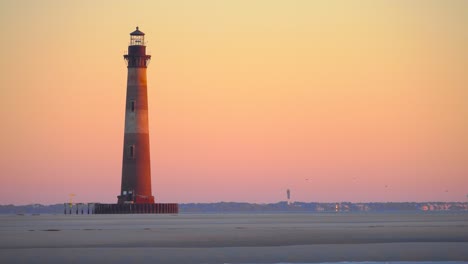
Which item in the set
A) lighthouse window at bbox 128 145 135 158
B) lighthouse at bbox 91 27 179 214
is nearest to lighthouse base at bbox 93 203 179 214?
lighthouse at bbox 91 27 179 214

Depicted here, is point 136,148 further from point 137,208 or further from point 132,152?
point 137,208

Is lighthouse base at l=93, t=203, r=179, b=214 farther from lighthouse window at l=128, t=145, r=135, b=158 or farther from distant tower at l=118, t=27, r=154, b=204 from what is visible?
lighthouse window at l=128, t=145, r=135, b=158

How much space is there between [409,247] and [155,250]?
917cm

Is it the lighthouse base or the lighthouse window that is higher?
the lighthouse window

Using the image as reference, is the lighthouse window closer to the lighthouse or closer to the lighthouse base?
the lighthouse

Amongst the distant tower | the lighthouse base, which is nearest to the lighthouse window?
the distant tower

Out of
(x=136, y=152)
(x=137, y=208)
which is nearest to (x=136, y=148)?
(x=136, y=152)

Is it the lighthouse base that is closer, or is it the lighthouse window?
the lighthouse window

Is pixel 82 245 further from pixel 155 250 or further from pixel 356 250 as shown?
pixel 356 250

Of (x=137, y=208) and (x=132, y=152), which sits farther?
(x=137, y=208)

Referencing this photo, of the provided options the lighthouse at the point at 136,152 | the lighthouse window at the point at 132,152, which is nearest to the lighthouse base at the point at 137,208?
the lighthouse at the point at 136,152

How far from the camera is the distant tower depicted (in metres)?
114

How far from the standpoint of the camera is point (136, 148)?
113562 mm

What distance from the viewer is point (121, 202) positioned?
11625cm
